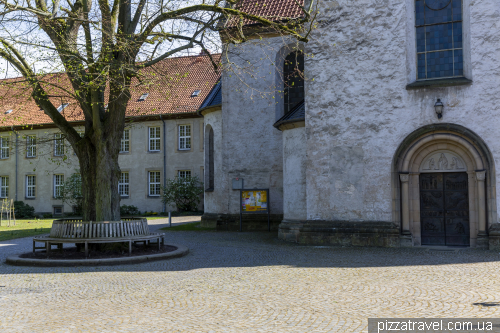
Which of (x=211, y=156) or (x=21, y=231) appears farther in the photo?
(x=211, y=156)

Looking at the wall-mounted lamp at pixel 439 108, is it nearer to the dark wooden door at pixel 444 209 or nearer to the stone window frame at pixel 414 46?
the stone window frame at pixel 414 46

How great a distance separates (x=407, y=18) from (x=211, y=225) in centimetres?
1182

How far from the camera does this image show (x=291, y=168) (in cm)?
1580

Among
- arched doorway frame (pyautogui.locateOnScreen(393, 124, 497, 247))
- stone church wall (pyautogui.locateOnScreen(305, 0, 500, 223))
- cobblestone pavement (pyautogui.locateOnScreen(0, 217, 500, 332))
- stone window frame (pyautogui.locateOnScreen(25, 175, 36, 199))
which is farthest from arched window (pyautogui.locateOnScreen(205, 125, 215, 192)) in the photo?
stone window frame (pyautogui.locateOnScreen(25, 175, 36, 199))

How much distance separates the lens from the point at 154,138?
35.6 metres

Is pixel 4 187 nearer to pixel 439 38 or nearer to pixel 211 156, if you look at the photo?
pixel 211 156

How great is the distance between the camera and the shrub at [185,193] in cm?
3241

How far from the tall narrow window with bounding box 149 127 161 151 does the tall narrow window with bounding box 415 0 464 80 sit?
24.4m

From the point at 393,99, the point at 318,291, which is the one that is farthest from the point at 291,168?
the point at 318,291

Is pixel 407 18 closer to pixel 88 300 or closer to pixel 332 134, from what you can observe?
pixel 332 134

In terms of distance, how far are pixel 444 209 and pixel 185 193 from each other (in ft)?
69.6

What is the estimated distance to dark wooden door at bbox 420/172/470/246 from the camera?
43.4 ft

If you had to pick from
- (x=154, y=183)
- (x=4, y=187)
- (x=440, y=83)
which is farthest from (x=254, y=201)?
(x=4, y=187)

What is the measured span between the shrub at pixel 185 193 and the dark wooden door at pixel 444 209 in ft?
67.4
